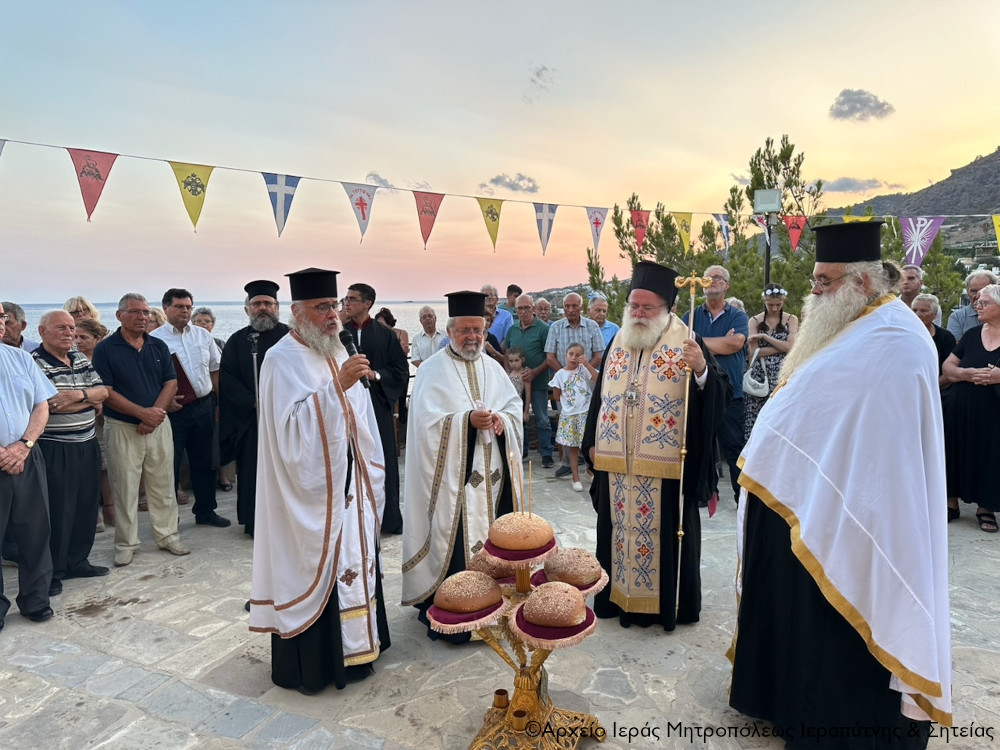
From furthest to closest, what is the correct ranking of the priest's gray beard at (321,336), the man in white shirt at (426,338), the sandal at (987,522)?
the man in white shirt at (426,338) → the sandal at (987,522) → the priest's gray beard at (321,336)

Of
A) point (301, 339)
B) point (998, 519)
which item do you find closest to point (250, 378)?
point (301, 339)

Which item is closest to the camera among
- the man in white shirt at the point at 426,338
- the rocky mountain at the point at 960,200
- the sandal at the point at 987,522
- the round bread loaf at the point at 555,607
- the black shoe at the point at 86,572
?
the round bread loaf at the point at 555,607

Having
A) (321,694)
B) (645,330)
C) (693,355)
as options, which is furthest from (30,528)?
(693,355)

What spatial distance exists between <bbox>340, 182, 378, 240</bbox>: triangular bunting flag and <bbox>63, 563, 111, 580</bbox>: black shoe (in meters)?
5.30

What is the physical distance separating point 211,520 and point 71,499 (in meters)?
1.63

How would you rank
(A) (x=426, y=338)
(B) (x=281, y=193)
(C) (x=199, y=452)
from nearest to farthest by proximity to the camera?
(C) (x=199, y=452), (B) (x=281, y=193), (A) (x=426, y=338)

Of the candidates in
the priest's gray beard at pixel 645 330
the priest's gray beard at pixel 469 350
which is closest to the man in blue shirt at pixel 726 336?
the priest's gray beard at pixel 645 330

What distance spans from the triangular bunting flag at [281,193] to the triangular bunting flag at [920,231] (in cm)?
927

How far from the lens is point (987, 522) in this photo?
6133mm

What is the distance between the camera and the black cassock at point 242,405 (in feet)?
20.0

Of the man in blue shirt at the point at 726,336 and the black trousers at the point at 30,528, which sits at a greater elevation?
the man in blue shirt at the point at 726,336

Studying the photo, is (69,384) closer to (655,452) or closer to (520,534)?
(520,534)

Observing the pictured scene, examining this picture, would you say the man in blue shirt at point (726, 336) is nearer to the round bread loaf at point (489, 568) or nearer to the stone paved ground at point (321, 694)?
the stone paved ground at point (321, 694)

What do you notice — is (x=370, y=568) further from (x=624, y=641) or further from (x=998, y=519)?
(x=998, y=519)
